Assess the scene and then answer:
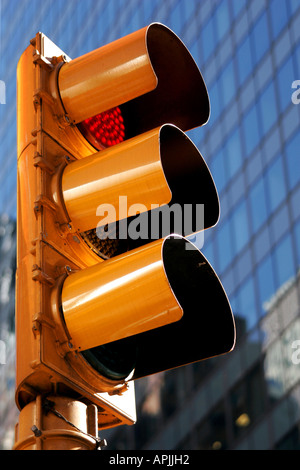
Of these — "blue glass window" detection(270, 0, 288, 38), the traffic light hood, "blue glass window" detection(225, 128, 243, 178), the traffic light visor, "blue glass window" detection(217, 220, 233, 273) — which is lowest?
the traffic light visor

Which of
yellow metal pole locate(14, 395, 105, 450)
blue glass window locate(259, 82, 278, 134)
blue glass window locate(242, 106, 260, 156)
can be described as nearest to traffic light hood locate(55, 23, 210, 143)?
yellow metal pole locate(14, 395, 105, 450)

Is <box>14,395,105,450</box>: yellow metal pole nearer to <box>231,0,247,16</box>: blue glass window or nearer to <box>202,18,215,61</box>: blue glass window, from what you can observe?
<box>231,0,247,16</box>: blue glass window

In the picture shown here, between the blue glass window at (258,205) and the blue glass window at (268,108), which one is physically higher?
the blue glass window at (268,108)

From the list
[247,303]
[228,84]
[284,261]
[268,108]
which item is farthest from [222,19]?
[247,303]

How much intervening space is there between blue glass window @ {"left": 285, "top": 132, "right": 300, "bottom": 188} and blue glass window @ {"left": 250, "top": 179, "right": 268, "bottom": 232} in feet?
6.03

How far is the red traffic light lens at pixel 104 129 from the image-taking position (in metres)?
4.49

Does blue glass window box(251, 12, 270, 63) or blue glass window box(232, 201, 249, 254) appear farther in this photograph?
blue glass window box(251, 12, 270, 63)

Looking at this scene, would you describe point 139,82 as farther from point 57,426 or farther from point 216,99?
point 216,99

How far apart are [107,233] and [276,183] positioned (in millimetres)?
30636

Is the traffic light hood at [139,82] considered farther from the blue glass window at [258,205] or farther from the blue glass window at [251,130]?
the blue glass window at [251,130]

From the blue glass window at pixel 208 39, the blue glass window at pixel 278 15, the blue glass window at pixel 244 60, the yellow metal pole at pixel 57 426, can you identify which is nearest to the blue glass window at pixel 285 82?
the blue glass window at pixel 278 15

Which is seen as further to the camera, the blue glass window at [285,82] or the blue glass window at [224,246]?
the blue glass window at [224,246]

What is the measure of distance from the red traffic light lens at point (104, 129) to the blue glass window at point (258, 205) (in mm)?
30382

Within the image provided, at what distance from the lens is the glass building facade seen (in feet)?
106
